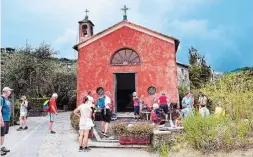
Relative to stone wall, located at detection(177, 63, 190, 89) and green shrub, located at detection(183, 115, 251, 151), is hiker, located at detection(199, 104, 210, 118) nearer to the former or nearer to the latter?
green shrub, located at detection(183, 115, 251, 151)

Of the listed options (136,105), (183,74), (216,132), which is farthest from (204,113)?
(183,74)

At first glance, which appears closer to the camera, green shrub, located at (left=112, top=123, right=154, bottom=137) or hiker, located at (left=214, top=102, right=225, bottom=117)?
hiker, located at (left=214, top=102, right=225, bottom=117)

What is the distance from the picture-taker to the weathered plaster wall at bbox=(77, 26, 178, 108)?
2191cm

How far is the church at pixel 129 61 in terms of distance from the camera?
21.9 metres

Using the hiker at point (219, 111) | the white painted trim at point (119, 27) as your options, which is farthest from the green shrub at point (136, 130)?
the white painted trim at point (119, 27)

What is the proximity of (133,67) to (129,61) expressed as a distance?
48cm

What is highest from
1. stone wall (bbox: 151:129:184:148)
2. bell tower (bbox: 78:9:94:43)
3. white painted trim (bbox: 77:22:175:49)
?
bell tower (bbox: 78:9:94:43)

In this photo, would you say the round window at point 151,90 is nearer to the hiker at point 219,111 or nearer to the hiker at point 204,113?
the hiker at point 204,113

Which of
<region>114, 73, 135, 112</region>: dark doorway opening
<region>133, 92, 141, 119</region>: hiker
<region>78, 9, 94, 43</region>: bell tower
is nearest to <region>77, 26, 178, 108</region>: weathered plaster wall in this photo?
<region>133, 92, 141, 119</region>: hiker

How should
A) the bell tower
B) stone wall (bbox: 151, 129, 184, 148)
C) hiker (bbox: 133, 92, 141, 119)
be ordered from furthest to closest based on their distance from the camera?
the bell tower
hiker (bbox: 133, 92, 141, 119)
stone wall (bbox: 151, 129, 184, 148)

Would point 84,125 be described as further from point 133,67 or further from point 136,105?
point 133,67

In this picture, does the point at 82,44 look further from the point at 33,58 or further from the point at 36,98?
the point at 36,98

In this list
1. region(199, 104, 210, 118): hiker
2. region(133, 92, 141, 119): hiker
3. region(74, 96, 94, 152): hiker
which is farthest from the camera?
region(133, 92, 141, 119): hiker

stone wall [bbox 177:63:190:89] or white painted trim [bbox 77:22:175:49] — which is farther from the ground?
white painted trim [bbox 77:22:175:49]
